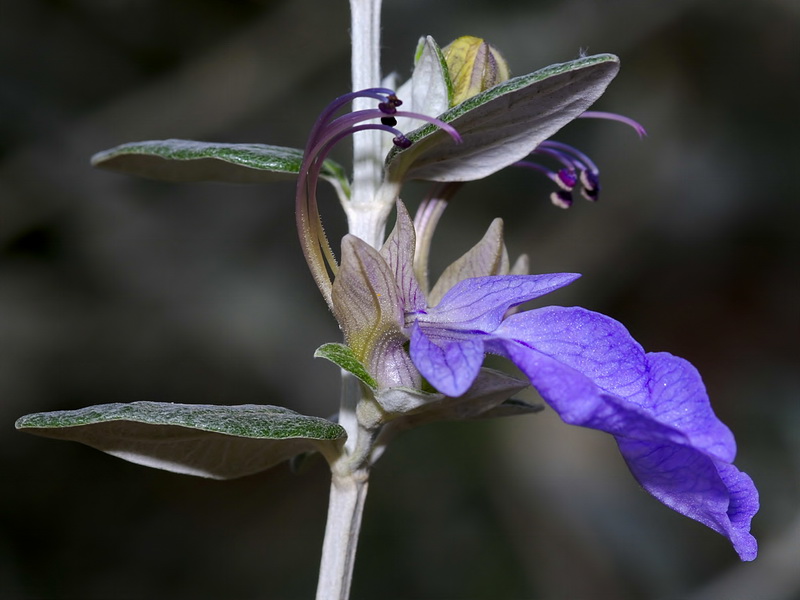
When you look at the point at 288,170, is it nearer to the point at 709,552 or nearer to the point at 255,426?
the point at 255,426

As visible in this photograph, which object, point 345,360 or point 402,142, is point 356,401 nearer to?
point 345,360

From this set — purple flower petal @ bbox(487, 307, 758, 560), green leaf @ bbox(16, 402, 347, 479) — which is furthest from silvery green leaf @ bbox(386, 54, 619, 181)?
green leaf @ bbox(16, 402, 347, 479)

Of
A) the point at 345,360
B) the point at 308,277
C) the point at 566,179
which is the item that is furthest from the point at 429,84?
the point at 308,277

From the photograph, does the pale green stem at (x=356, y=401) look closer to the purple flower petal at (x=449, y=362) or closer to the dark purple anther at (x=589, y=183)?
the purple flower petal at (x=449, y=362)

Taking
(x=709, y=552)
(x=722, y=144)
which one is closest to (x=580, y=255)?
(x=722, y=144)

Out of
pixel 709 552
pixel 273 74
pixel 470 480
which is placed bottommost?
pixel 709 552

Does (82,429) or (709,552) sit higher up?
(82,429)
